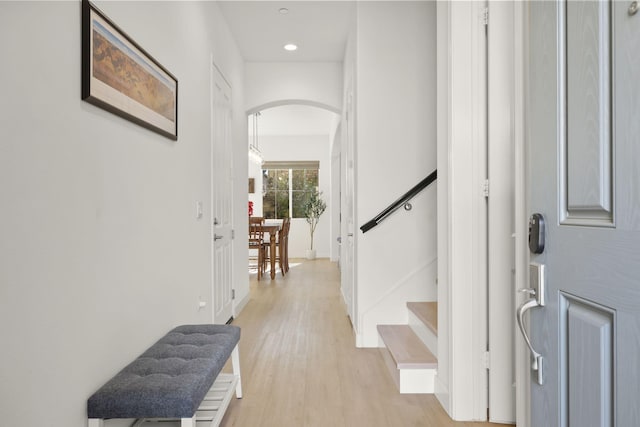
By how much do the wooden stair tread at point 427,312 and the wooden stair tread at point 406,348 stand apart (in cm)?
16

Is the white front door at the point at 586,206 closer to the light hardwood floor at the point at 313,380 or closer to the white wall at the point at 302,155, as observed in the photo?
the light hardwood floor at the point at 313,380

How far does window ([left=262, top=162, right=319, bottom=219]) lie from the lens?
1056 cm

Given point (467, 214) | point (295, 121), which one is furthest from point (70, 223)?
point (295, 121)

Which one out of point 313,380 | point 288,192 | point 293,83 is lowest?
point 313,380

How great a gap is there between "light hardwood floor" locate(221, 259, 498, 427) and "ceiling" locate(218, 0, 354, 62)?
2942 millimetres

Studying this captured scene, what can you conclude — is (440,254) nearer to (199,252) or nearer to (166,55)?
(199,252)

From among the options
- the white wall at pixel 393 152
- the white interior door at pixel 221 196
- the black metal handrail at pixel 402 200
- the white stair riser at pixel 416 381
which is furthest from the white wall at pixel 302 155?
the white stair riser at pixel 416 381

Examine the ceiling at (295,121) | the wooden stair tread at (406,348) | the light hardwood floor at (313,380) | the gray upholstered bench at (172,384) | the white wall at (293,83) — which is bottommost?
the light hardwood floor at (313,380)

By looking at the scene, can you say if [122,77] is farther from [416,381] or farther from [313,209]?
[313,209]

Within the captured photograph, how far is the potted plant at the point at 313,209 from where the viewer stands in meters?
10.1

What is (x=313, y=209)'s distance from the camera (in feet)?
33.2

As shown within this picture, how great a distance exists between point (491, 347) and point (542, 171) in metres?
1.41

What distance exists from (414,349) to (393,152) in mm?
1523

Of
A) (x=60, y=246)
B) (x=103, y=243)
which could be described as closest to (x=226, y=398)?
(x=103, y=243)
